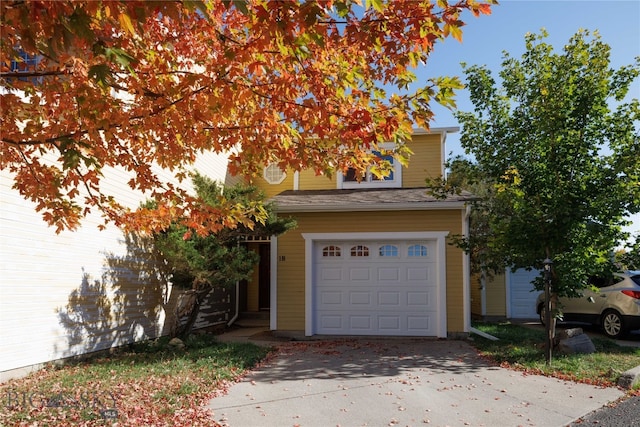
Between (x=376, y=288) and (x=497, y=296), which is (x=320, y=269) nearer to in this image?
(x=376, y=288)

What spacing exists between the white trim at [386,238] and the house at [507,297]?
5.18 meters

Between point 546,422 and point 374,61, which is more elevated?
point 374,61

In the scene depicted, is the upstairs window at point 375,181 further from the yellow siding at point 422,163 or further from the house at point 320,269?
the yellow siding at point 422,163

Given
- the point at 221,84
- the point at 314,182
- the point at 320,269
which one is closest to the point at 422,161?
the point at 314,182

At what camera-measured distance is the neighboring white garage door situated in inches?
642

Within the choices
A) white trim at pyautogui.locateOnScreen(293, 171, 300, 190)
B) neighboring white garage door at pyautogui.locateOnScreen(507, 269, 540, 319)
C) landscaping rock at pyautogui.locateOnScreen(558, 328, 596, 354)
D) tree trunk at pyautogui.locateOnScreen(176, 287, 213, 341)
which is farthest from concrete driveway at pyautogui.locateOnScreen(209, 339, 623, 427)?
neighboring white garage door at pyautogui.locateOnScreen(507, 269, 540, 319)

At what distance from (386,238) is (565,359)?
4.59m

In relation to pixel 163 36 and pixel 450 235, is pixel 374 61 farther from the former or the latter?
pixel 450 235

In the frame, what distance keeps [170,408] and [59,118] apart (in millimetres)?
3194

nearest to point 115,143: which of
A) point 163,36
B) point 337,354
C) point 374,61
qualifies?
point 163,36

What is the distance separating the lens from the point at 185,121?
428 cm

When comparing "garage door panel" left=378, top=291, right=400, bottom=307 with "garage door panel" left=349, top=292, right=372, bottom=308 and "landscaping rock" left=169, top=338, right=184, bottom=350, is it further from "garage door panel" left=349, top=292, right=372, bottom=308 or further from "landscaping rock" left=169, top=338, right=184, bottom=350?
"landscaping rock" left=169, top=338, right=184, bottom=350

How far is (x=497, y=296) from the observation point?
53.7 feet

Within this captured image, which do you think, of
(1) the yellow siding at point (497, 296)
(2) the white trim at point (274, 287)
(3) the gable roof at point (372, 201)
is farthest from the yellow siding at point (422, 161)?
(1) the yellow siding at point (497, 296)
